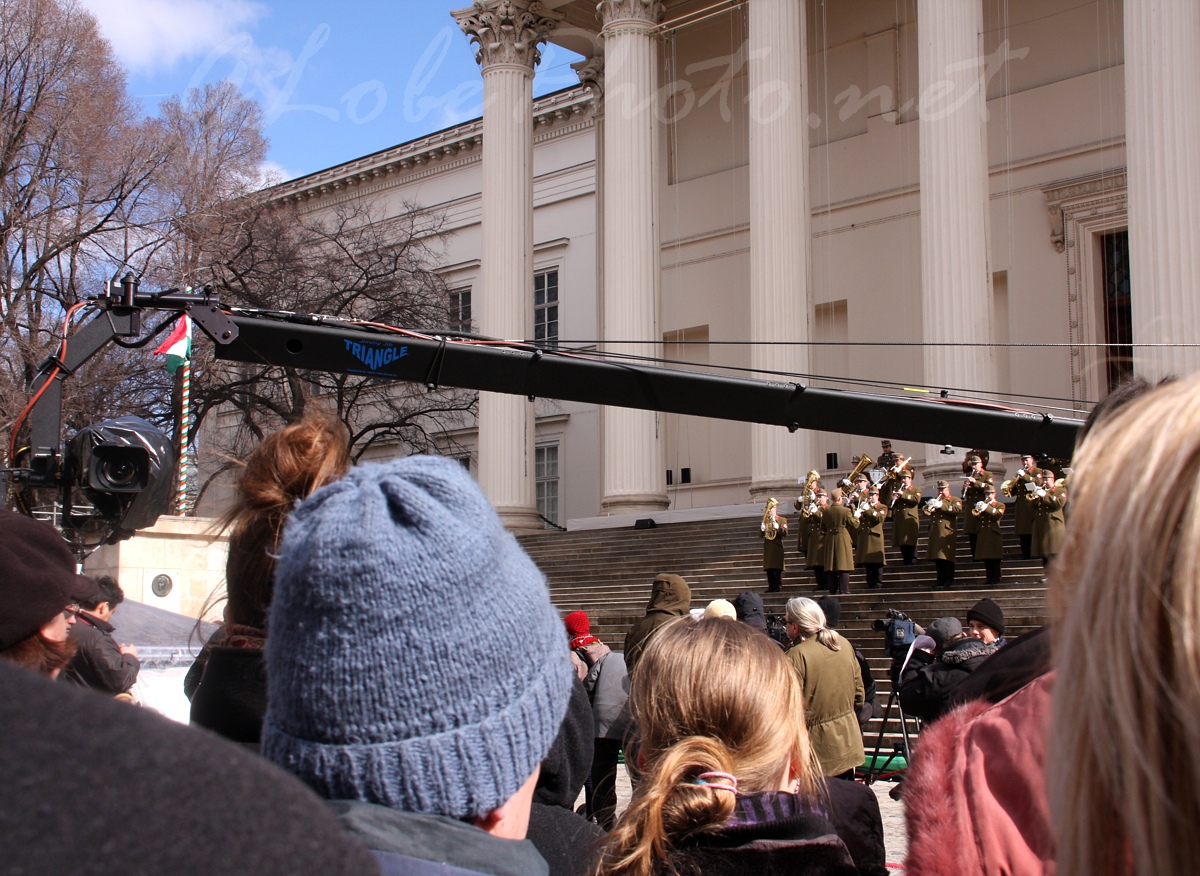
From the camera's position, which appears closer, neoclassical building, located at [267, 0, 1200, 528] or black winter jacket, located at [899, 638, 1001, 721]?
black winter jacket, located at [899, 638, 1001, 721]

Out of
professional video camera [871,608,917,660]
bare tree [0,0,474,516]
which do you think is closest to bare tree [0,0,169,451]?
bare tree [0,0,474,516]

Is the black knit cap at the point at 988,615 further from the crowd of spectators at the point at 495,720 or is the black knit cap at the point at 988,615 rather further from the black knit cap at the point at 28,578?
the black knit cap at the point at 28,578

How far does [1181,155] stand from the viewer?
20.1m

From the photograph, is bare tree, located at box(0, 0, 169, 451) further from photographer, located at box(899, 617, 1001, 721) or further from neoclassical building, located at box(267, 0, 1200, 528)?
photographer, located at box(899, 617, 1001, 721)

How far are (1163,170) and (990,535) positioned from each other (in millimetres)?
8191

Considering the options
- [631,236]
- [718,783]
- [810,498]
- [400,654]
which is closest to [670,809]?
[718,783]

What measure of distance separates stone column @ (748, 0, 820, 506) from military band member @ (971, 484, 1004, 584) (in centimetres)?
836

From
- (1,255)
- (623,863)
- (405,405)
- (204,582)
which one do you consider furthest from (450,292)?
(623,863)

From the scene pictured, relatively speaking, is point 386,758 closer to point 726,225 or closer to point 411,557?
point 411,557

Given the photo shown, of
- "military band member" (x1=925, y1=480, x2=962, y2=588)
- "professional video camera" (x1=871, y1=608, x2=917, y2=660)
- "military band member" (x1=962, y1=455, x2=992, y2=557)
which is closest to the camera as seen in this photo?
"professional video camera" (x1=871, y1=608, x2=917, y2=660)

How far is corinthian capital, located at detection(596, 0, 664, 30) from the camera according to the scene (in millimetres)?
27469

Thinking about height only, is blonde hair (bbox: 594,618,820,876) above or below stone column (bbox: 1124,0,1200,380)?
below

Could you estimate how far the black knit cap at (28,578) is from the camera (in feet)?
7.41

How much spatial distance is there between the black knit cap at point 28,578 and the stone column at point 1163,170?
19.4 metres
